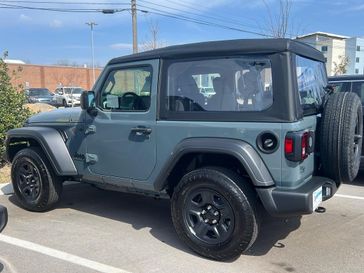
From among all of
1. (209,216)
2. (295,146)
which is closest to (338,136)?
(295,146)

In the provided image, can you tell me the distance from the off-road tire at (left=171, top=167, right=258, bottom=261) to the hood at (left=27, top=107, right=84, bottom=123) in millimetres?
1786

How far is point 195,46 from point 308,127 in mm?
1328

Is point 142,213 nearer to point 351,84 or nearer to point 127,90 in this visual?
point 127,90

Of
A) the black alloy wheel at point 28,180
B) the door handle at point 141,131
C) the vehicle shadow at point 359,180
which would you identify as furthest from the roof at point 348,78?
the black alloy wheel at point 28,180

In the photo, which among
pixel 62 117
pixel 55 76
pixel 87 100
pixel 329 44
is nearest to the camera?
pixel 87 100

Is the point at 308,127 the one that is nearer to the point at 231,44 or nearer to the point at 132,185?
the point at 231,44

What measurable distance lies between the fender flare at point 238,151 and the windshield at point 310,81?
0.72 m

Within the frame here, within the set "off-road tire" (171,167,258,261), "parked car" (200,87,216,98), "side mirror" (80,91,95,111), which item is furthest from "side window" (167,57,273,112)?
"side mirror" (80,91,95,111)

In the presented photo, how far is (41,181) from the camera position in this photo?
17.9 ft

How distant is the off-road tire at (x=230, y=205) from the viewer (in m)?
3.82

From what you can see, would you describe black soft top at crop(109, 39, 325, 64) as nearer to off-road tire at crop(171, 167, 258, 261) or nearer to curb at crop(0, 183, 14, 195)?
off-road tire at crop(171, 167, 258, 261)

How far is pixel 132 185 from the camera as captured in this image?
470 cm

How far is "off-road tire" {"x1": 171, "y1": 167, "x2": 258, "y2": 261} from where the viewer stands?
3824 mm

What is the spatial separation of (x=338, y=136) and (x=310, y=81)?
78 centimetres
